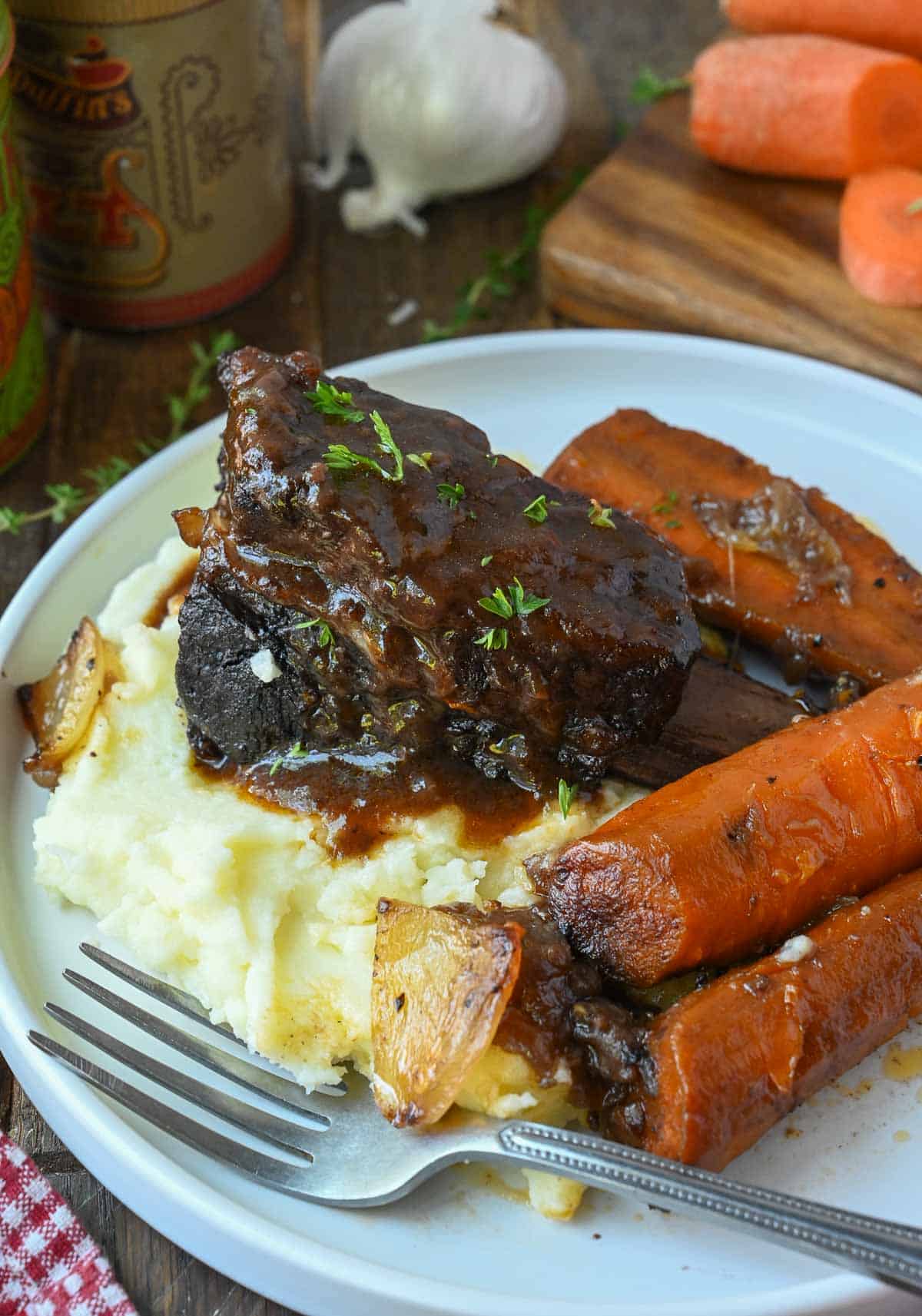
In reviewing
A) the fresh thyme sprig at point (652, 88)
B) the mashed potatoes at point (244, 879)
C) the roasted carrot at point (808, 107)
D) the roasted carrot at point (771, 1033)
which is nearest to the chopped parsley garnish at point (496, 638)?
the mashed potatoes at point (244, 879)

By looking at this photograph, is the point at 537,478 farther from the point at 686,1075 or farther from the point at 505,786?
the point at 686,1075

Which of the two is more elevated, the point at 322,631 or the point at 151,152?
the point at 151,152

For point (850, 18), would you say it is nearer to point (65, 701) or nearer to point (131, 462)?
point (131, 462)

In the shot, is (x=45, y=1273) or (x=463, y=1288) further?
(x=45, y=1273)

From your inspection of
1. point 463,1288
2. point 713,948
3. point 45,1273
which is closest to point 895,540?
point 713,948

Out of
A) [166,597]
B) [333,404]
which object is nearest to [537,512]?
[333,404]

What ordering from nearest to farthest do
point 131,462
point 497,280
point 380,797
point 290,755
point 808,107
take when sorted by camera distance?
point 380,797 < point 290,755 < point 131,462 < point 808,107 < point 497,280

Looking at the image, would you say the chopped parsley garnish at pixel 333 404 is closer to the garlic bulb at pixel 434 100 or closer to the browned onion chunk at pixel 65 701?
the browned onion chunk at pixel 65 701
